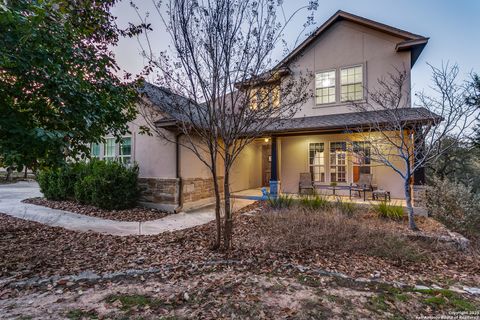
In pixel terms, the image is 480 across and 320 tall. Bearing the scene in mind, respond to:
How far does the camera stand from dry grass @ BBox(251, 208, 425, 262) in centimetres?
477

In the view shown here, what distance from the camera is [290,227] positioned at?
18.9ft

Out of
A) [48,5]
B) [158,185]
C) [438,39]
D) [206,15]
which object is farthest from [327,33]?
[48,5]

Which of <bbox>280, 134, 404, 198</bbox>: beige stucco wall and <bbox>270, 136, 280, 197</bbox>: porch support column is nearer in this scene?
<bbox>270, 136, 280, 197</bbox>: porch support column

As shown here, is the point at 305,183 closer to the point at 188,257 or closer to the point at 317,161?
the point at 317,161

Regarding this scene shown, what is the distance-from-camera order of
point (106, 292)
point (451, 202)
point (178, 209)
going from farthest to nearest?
point (178, 209), point (451, 202), point (106, 292)

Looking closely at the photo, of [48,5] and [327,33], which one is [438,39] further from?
[48,5]

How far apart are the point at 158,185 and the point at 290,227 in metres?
5.40

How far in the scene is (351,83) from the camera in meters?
10.3

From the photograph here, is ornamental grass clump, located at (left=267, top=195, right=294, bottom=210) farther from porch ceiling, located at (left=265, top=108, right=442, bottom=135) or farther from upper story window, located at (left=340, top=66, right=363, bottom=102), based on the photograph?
upper story window, located at (left=340, top=66, right=363, bottom=102)

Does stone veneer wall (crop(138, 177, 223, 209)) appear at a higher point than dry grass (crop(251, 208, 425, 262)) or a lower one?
higher

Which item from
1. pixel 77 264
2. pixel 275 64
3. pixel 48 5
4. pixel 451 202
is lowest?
pixel 77 264

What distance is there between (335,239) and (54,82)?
237 inches

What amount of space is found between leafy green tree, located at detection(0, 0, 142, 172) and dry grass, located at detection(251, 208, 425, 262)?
419 cm

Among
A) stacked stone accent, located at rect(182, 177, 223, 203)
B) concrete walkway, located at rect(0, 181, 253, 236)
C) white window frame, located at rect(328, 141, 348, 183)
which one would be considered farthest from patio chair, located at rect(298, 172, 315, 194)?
stacked stone accent, located at rect(182, 177, 223, 203)
